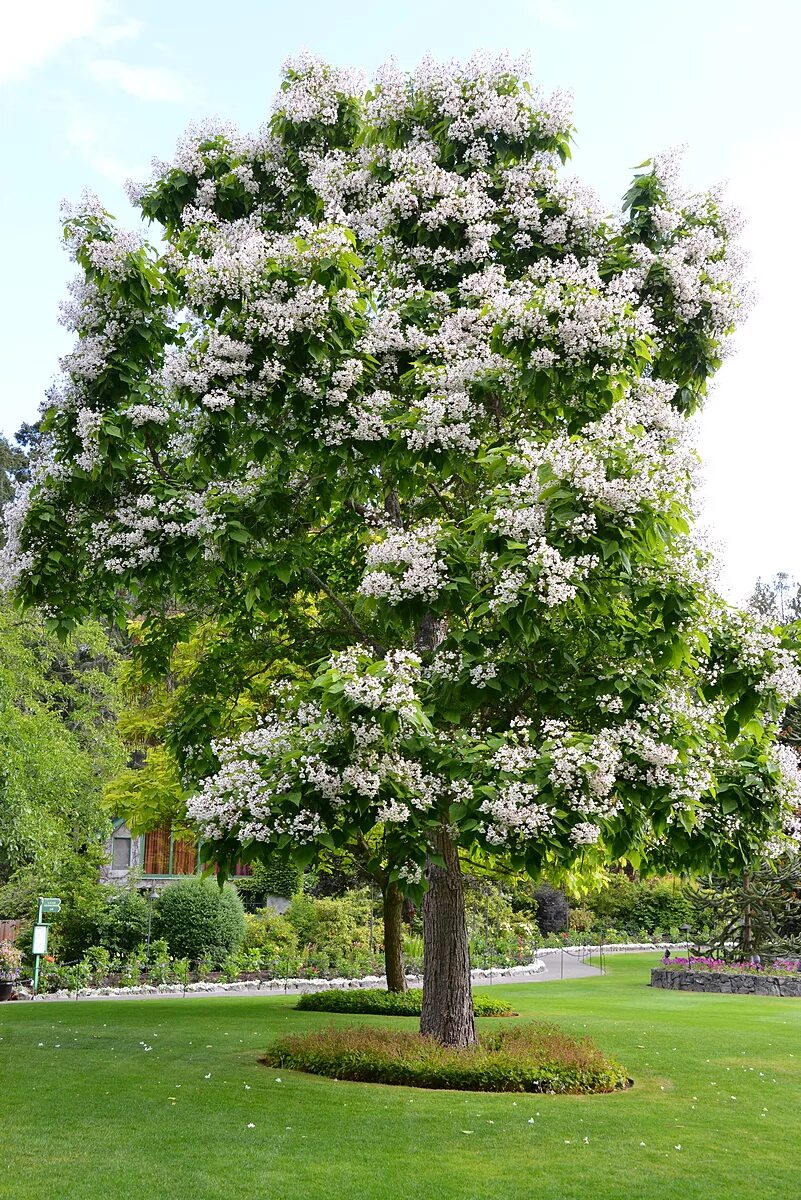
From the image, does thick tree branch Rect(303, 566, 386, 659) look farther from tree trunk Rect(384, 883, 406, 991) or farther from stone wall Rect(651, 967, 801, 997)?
stone wall Rect(651, 967, 801, 997)

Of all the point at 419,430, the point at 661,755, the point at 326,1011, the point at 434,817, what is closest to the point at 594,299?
the point at 419,430

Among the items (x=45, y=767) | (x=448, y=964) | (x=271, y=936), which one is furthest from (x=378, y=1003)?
(x=271, y=936)

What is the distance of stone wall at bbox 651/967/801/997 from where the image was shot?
26719 millimetres

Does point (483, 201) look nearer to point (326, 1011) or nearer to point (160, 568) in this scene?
point (160, 568)

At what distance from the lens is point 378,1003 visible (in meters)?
18.7

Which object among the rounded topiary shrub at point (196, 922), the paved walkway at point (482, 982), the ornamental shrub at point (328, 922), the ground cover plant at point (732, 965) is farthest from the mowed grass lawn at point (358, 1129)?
the ornamental shrub at point (328, 922)

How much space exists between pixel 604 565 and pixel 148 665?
6395mm

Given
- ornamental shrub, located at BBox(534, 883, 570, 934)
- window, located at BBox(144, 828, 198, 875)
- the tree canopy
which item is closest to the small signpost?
the tree canopy

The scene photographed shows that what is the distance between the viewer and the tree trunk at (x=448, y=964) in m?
12.3

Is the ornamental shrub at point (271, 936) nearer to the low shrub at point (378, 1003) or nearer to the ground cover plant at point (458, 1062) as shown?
the low shrub at point (378, 1003)

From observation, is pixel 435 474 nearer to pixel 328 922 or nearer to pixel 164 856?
pixel 328 922

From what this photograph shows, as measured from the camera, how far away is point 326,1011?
62.3 ft

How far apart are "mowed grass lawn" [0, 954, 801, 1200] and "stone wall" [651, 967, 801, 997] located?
12.8m

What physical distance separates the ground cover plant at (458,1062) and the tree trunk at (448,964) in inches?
9.0
